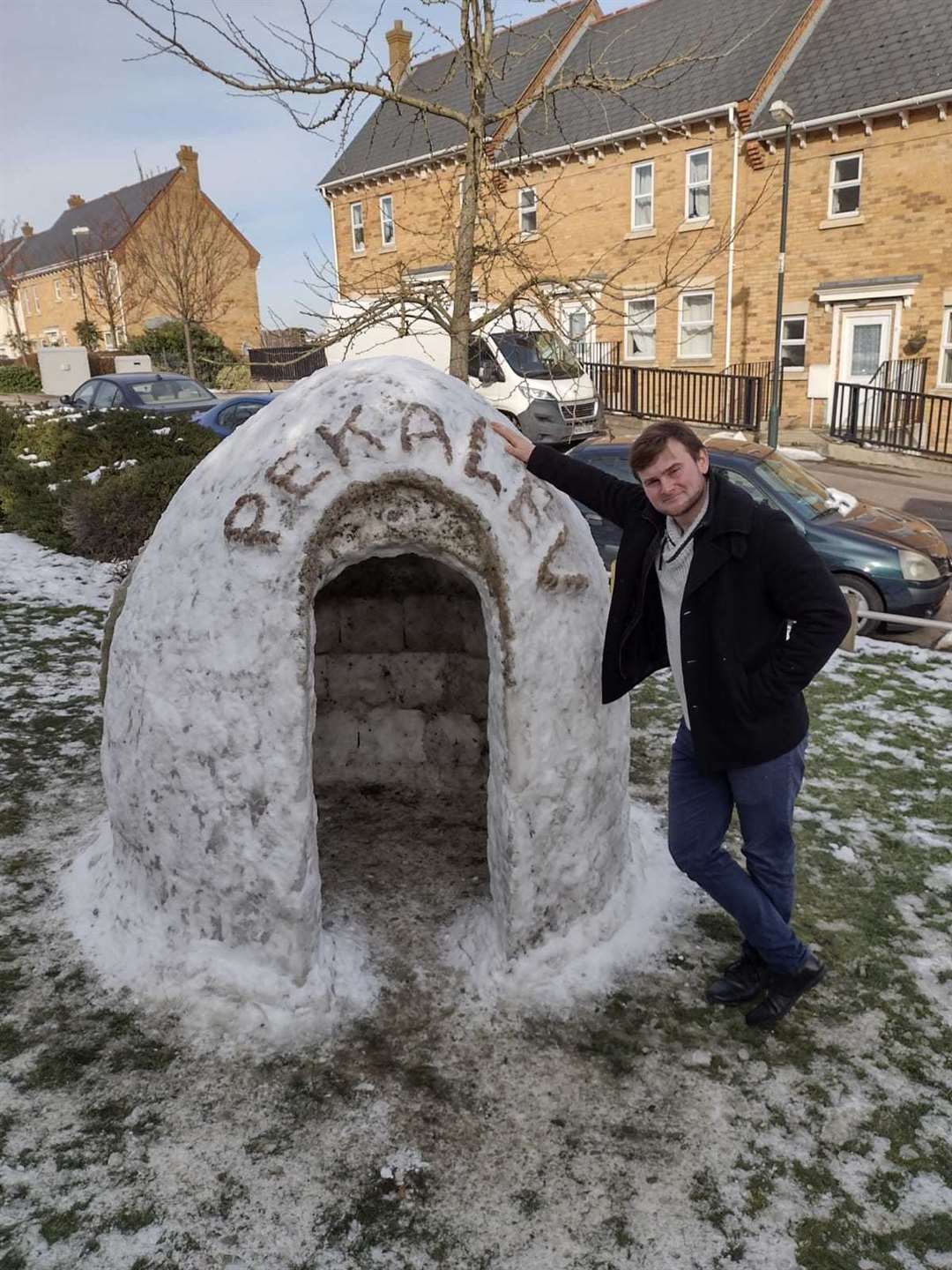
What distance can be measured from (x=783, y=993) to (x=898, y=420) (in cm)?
1763

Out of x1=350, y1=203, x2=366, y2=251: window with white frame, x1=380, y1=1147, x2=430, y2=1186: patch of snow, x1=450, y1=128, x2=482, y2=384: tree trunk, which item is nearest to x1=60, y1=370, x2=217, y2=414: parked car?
x1=450, y1=128, x2=482, y2=384: tree trunk

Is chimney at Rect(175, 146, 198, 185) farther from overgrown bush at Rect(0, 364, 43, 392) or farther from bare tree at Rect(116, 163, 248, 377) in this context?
overgrown bush at Rect(0, 364, 43, 392)

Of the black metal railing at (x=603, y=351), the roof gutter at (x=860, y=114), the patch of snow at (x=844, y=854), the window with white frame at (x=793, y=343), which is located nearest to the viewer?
the patch of snow at (x=844, y=854)

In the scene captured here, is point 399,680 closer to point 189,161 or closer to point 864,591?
point 864,591

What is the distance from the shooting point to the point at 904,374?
19.5 metres

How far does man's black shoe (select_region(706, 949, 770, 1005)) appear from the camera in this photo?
3799mm

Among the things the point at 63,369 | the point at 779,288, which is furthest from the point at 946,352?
the point at 63,369

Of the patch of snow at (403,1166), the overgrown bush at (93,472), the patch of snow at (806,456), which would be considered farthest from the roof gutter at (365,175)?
the patch of snow at (403,1166)

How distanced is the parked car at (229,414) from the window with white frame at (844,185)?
13664 millimetres

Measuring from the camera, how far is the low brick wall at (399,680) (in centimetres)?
541

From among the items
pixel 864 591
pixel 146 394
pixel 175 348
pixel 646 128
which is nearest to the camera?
pixel 864 591

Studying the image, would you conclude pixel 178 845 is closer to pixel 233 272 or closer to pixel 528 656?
pixel 528 656

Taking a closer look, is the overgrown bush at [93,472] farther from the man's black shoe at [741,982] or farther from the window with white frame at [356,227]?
the window with white frame at [356,227]

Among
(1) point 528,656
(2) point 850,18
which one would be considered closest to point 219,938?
(1) point 528,656
